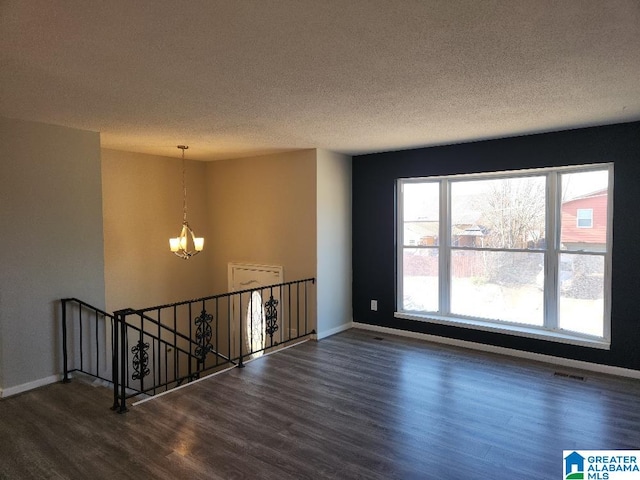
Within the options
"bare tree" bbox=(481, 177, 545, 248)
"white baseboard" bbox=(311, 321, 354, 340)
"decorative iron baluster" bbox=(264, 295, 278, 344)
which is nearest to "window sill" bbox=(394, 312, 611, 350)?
"white baseboard" bbox=(311, 321, 354, 340)

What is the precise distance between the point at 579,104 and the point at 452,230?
7.16ft

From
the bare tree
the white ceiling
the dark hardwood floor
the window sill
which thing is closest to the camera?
the white ceiling

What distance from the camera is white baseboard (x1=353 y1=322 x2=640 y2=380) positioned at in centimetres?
404

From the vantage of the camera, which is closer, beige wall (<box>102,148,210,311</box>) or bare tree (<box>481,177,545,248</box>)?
bare tree (<box>481,177,545,248</box>)

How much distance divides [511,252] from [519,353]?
114cm

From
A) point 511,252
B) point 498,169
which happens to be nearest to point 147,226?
point 498,169

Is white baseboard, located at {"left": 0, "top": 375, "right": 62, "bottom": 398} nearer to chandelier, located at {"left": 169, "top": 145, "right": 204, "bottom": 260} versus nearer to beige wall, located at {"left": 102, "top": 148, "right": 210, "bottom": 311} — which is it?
beige wall, located at {"left": 102, "top": 148, "right": 210, "bottom": 311}

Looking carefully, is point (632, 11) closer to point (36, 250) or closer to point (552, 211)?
point (552, 211)

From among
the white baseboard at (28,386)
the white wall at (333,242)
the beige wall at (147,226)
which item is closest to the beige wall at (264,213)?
the white wall at (333,242)

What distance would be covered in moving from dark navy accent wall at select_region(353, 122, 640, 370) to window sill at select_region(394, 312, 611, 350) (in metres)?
0.06

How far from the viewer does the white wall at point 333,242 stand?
209 inches

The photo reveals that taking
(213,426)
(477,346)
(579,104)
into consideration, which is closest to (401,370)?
(477,346)

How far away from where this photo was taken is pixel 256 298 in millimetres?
6152

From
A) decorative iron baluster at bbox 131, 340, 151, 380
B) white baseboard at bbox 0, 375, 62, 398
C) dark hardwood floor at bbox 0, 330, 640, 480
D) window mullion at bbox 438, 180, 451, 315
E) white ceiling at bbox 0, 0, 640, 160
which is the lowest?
dark hardwood floor at bbox 0, 330, 640, 480
